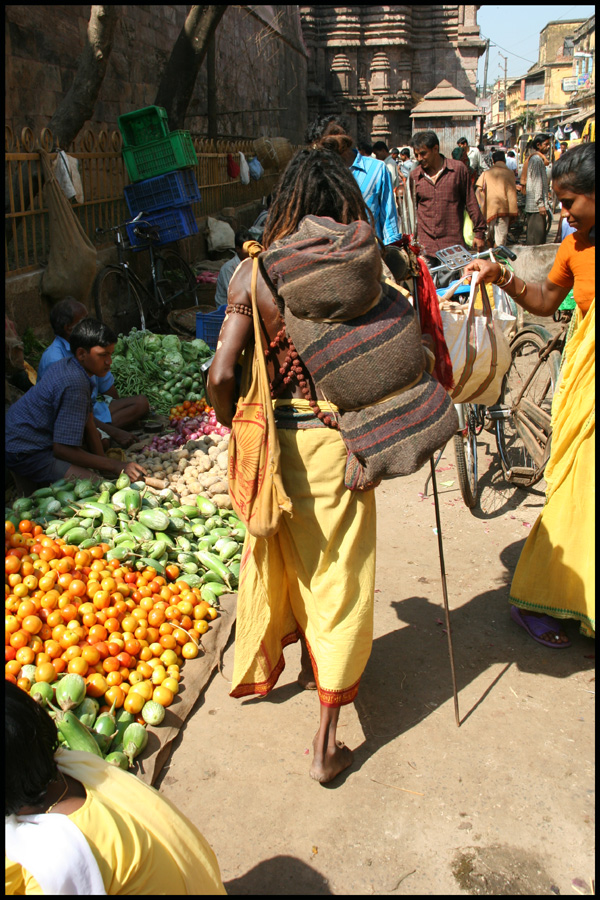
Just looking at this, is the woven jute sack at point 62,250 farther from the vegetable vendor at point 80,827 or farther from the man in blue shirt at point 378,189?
the vegetable vendor at point 80,827

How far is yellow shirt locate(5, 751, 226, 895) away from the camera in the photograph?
134 centimetres

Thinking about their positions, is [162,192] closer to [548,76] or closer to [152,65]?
[152,65]

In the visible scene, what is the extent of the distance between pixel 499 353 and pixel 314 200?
44.7 inches

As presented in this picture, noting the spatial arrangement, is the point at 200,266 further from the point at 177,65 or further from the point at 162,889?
the point at 162,889

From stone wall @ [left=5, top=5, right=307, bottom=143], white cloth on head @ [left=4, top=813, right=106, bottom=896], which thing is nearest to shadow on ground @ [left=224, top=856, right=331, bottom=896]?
white cloth on head @ [left=4, top=813, right=106, bottom=896]

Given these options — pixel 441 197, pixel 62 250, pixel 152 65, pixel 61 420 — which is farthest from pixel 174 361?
pixel 152 65

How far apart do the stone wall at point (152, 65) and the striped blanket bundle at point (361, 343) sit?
24.3 ft

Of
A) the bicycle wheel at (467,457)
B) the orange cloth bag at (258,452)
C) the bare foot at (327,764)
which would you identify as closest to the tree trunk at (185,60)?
the bicycle wheel at (467,457)

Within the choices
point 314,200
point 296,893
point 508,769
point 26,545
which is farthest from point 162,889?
point 26,545

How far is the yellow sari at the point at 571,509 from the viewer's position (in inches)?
113

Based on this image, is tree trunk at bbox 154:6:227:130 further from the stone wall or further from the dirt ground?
the dirt ground

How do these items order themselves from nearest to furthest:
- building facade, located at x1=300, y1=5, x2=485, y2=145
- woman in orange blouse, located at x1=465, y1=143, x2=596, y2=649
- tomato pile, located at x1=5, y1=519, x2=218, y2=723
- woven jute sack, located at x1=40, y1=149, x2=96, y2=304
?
tomato pile, located at x1=5, y1=519, x2=218, y2=723
woman in orange blouse, located at x1=465, y1=143, x2=596, y2=649
woven jute sack, located at x1=40, y1=149, x2=96, y2=304
building facade, located at x1=300, y1=5, x2=485, y2=145

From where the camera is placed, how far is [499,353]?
286 cm

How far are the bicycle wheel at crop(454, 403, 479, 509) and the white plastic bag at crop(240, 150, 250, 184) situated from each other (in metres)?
10.7
